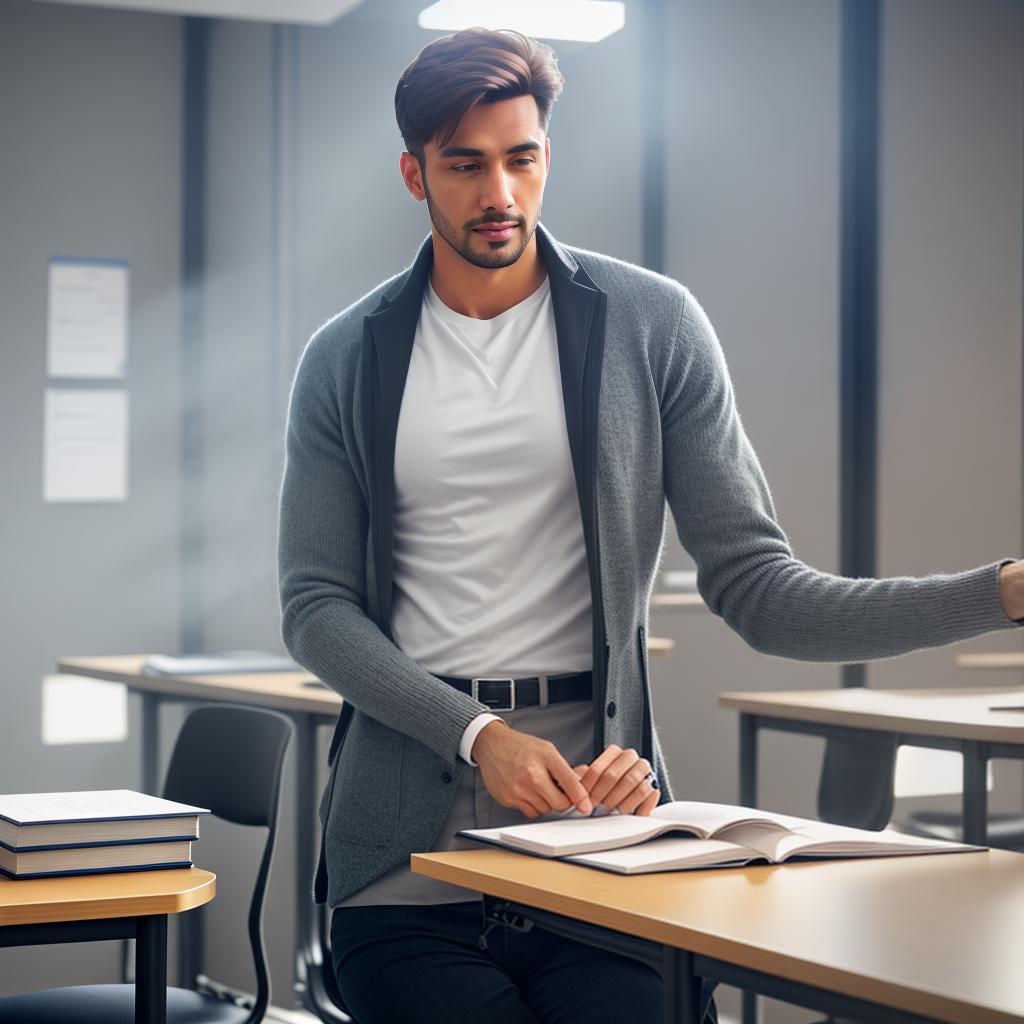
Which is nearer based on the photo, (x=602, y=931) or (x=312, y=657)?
(x=602, y=931)

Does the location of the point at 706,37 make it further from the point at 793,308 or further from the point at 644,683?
the point at 644,683

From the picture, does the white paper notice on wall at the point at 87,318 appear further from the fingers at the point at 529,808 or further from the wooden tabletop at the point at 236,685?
the fingers at the point at 529,808

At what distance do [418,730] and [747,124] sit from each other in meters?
2.75

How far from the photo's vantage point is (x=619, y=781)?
1.60 m

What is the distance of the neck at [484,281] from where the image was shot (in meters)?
1.81

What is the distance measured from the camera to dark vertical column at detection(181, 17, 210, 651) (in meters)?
5.12

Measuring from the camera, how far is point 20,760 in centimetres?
489

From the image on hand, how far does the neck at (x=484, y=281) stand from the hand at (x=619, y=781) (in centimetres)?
55

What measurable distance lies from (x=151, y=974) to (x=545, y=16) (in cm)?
316

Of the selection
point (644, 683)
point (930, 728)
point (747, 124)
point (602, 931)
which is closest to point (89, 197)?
point (747, 124)

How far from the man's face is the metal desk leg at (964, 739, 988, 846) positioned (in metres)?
1.36

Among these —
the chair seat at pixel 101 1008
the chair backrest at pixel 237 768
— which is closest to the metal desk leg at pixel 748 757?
the chair backrest at pixel 237 768

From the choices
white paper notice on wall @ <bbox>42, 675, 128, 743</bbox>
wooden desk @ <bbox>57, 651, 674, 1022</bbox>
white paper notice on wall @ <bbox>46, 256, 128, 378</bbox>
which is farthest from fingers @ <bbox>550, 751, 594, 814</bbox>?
white paper notice on wall @ <bbox>46, 256, 128, 378</bbox>

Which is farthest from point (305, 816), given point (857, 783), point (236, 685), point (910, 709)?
point (910, 709)
